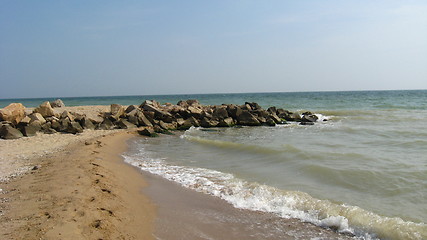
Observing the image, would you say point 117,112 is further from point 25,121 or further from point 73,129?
point 25,121

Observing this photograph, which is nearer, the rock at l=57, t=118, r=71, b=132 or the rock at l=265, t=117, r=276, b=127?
the rock at l=57, t=118, r=71, b=132

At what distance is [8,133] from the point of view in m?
12.2

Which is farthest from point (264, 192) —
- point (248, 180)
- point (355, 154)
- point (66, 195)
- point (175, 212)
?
point (355, 154)

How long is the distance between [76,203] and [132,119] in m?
12.7

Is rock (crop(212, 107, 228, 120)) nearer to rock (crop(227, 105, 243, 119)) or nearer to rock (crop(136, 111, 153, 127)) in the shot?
rock (crop(227, 105, 243, 119))

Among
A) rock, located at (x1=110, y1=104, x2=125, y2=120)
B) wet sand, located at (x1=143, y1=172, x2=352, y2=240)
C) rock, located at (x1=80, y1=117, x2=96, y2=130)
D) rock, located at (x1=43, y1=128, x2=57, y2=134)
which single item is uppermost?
rock, located at (x1=110, y1=104, x2=125, y2=120)

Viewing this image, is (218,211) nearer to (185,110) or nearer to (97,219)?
(97,219)

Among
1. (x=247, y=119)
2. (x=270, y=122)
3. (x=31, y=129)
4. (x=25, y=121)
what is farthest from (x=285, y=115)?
(x=25, y=121)

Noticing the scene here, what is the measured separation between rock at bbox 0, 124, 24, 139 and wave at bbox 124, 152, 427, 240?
7473mm

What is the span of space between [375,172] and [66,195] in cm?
677

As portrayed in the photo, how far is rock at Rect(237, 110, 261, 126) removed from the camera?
2009cm

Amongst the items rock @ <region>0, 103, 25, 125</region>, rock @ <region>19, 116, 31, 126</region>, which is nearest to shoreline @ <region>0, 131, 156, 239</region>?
rock @ <region>19, 116, 31, 126</region>

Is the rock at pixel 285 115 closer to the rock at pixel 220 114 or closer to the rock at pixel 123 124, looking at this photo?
the rock at pixel 220 114

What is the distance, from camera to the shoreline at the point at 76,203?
3.87 m
